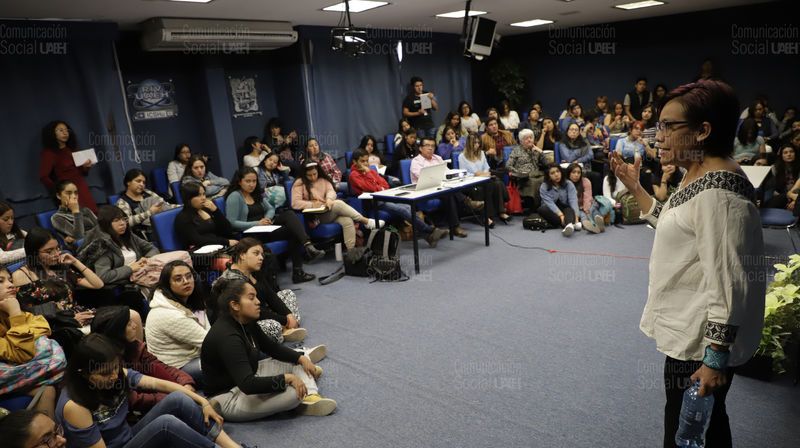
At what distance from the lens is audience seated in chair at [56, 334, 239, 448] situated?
2.06 meters

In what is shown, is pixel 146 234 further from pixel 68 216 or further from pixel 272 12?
pixel 272 12

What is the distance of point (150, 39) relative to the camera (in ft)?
19.6

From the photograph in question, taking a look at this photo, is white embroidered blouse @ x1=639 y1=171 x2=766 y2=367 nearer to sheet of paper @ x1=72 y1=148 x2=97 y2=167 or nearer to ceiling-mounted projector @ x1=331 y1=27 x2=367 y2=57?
ceiling-mounted projector @ x1=331 y1=27 x2=367 y2=57

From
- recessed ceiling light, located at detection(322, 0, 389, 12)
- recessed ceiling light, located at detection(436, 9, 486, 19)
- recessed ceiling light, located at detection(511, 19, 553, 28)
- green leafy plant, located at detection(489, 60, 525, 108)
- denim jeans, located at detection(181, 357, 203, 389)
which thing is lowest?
denim jeans, located at detection(181, 357, 203, 389)

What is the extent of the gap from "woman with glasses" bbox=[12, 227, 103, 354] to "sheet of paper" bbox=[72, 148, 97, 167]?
7.87ft

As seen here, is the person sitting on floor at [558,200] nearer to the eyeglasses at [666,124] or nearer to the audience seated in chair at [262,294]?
the audience seated in chair at [262,294]

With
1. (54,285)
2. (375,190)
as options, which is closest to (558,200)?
(375,190)

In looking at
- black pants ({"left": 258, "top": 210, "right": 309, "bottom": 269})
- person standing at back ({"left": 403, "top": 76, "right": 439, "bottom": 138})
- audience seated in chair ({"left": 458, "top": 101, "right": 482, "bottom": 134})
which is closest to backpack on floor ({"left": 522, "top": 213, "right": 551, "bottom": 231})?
black pants ({"left": 258, "top": 210, "right": 309, "bottom": 269})

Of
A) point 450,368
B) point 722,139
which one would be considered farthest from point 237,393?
point 722,139

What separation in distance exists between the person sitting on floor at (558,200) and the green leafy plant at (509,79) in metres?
5.43

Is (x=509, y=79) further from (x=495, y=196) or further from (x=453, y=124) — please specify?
(x=495, y=196)

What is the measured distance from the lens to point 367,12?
642 centimetres

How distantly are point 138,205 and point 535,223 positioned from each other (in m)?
4.00

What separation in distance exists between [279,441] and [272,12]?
4.79m
